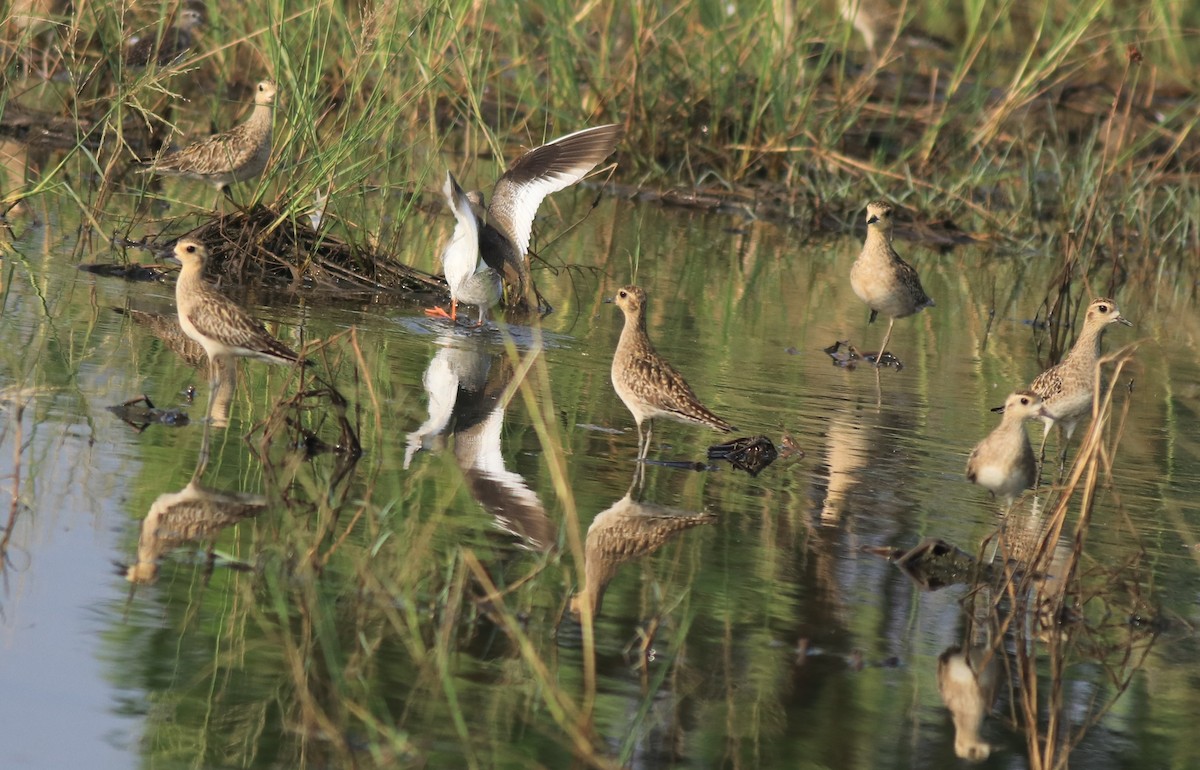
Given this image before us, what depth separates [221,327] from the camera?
26.3 ft

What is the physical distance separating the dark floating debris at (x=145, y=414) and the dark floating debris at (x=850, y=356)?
514 cm

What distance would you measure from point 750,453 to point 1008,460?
52.1 inches

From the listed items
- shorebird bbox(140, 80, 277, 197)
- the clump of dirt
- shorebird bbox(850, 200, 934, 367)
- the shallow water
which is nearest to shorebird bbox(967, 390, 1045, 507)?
the shallow water

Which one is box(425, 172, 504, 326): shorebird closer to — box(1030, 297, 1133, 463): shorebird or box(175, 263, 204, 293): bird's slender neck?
box(175, 263, 204, 293): bird's slender neck

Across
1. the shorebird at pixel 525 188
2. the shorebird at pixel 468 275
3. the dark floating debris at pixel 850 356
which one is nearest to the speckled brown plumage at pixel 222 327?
the shorebird at pixel 468 275

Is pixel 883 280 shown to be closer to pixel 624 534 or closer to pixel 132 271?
pixel 132 271

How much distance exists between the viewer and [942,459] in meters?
8.97

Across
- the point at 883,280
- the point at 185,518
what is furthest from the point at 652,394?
the point at 883,280

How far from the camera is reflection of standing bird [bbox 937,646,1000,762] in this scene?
5246mm

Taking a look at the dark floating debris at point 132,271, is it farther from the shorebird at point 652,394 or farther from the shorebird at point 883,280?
the shorebird at point 883,280

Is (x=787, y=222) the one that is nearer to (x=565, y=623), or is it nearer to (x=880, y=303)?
(x=880, y=303)

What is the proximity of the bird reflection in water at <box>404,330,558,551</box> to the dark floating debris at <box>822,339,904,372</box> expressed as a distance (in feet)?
7.43

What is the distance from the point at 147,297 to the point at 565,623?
5.45 meters

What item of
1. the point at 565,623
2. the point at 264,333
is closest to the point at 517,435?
the point at 264,333
